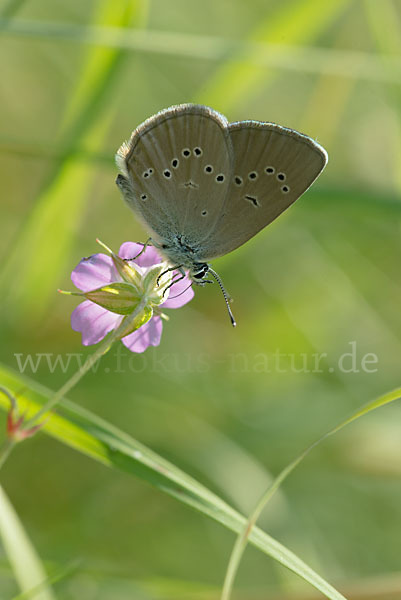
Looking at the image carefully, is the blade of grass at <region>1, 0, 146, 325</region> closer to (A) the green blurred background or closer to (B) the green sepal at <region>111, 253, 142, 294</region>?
(A) the green blurred background

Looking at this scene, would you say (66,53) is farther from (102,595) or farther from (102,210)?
(102,595)

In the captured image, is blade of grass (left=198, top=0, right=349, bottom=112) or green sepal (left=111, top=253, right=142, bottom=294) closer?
green sepal (left=111, top=253, right=142, bottom=294)

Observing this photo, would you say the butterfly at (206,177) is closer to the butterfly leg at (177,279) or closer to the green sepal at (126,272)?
the butterfly leg at (177,279)

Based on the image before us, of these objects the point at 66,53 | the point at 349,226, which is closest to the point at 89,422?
the point at 349,226

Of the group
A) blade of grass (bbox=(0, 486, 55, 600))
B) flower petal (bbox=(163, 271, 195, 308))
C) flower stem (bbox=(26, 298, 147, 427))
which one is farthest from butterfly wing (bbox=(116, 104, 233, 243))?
blade of grass (bbox=(0, 486, 55, 600))

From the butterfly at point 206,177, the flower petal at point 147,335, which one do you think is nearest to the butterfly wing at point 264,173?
the butterfly at point 206,177

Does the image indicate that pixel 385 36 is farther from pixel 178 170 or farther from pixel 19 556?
pixel 19 556
